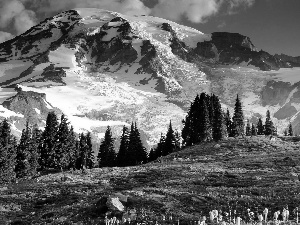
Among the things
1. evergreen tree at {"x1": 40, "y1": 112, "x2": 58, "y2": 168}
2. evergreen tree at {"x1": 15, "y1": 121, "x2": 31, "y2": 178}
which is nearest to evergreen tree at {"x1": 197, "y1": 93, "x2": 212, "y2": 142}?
evergreen tree at {"x1": 40, "y1": 112, "x2": 58, "y2": 168}

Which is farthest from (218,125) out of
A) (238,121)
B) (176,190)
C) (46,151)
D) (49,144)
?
(176,190)

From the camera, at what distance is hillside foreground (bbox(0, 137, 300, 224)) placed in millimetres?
34344

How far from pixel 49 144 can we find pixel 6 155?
17766 millimetres

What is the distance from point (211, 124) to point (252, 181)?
63.4m

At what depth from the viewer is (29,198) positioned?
4625 cm

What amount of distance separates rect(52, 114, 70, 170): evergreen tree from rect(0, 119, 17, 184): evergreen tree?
12851 mm

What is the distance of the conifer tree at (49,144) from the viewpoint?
332ft

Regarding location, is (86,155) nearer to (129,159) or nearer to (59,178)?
(129,159)

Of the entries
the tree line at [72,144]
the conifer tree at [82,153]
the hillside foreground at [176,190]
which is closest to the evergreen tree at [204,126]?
the tree line at [72,144]

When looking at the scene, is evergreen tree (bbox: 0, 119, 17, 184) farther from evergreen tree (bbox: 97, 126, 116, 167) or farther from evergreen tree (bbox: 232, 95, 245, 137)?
evergreen tree (bbox: 232, 95, 245, 137)

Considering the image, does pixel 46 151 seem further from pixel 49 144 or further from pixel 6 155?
pixel 6 155

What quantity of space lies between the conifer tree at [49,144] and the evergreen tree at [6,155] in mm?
12848

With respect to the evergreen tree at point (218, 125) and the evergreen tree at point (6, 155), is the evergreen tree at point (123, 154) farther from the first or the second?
the evergreen tree at point (6, 155)

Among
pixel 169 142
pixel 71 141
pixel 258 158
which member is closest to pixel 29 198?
pixel 258 158
